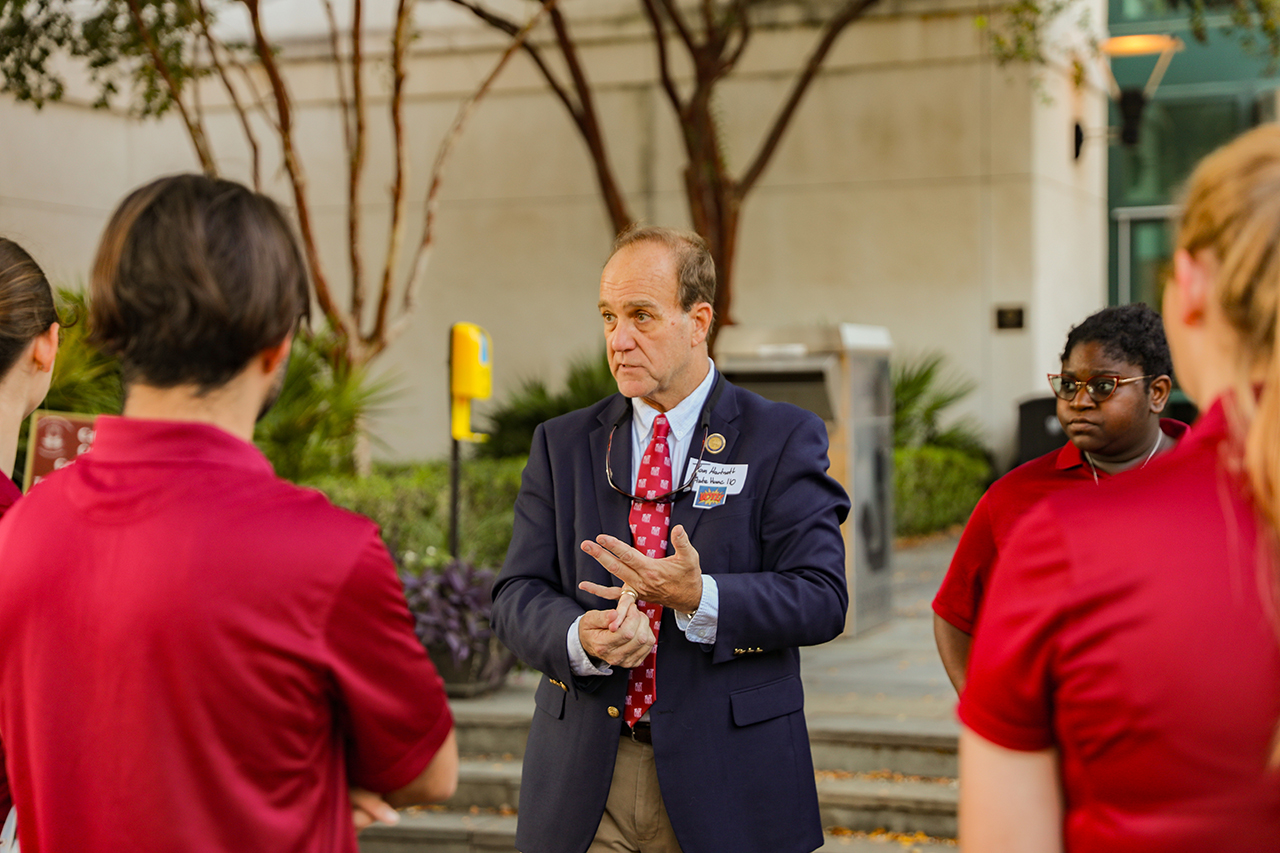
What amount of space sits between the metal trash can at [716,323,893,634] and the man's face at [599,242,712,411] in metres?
4.49

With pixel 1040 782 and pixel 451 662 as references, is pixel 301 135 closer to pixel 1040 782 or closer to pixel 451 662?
pixel 451 662

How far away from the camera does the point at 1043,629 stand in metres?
1.43

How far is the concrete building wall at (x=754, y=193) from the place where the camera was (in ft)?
44.2

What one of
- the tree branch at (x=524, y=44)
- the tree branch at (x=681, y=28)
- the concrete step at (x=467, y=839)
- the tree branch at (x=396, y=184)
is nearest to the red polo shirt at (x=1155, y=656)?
the concrete step at (x=467, y=839)

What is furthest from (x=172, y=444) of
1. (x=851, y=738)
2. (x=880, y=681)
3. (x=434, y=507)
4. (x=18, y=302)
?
(x=434, y=507)

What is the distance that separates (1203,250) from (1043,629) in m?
0.47

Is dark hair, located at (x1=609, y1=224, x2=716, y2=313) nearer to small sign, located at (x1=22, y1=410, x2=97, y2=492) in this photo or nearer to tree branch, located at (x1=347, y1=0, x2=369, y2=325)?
small sign, located at (x1=22, y1=410, x2=97, y2=492)

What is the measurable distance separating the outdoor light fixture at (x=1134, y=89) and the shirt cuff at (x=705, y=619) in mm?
11562

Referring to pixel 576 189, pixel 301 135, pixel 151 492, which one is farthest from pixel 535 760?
pixel 301 135

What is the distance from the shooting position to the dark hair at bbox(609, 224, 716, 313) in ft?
9.95

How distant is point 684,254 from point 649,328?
22cm

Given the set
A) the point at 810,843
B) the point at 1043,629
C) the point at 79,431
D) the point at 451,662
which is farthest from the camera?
the point at 451,662

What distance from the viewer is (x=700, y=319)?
10.2 ft

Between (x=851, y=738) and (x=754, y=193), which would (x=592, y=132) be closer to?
(x=754, y=193)
